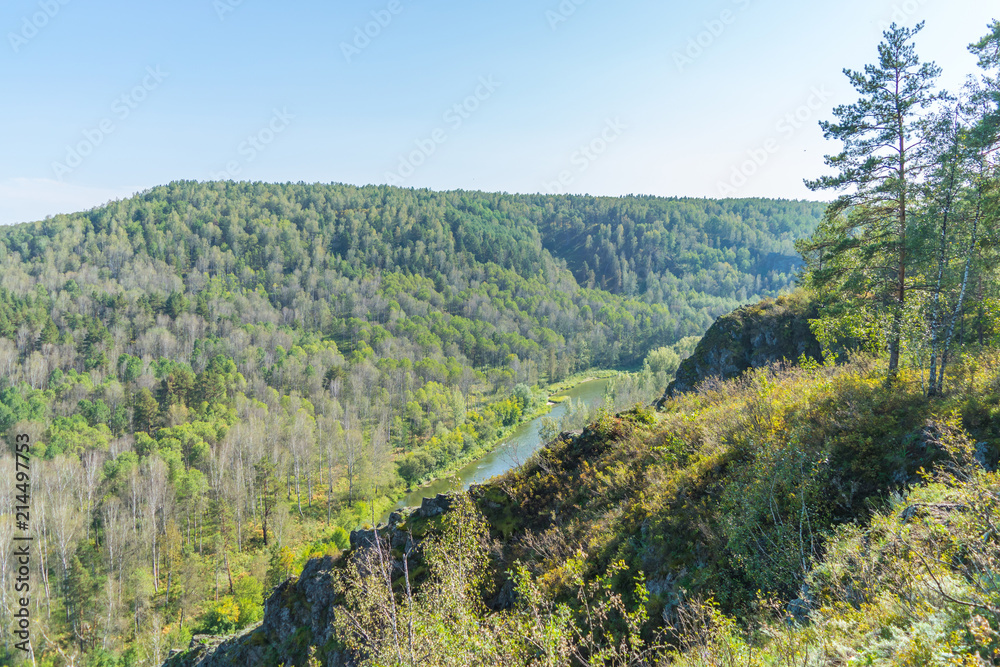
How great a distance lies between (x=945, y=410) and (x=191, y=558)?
47.6 meters

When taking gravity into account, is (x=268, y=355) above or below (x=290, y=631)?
above

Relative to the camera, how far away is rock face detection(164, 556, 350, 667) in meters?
14.8

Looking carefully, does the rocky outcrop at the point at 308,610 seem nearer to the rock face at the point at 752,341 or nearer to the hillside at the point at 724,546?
the hillside at the point at 724,546

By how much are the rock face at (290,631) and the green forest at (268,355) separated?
7036 millimetres

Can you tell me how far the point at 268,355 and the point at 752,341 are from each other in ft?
268

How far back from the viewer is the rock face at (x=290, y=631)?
14.8m

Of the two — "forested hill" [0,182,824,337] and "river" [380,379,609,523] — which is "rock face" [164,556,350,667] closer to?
"river" [380,379,609,523]

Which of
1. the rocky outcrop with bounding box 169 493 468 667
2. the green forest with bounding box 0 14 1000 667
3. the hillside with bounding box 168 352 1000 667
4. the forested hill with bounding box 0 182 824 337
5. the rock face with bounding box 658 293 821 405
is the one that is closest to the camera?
the hillside with bounding box 168 352 1000 667

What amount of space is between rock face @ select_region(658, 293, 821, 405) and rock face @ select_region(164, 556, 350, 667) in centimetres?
1982

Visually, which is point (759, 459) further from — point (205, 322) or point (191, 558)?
point (205, 322)

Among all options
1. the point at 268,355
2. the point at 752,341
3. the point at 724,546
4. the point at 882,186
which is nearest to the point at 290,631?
the point at 724,546

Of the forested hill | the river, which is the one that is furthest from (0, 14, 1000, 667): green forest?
the forested hill

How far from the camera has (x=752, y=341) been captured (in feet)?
98.1

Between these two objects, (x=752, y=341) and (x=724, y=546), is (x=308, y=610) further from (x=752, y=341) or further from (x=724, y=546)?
(x=752, y=341)
